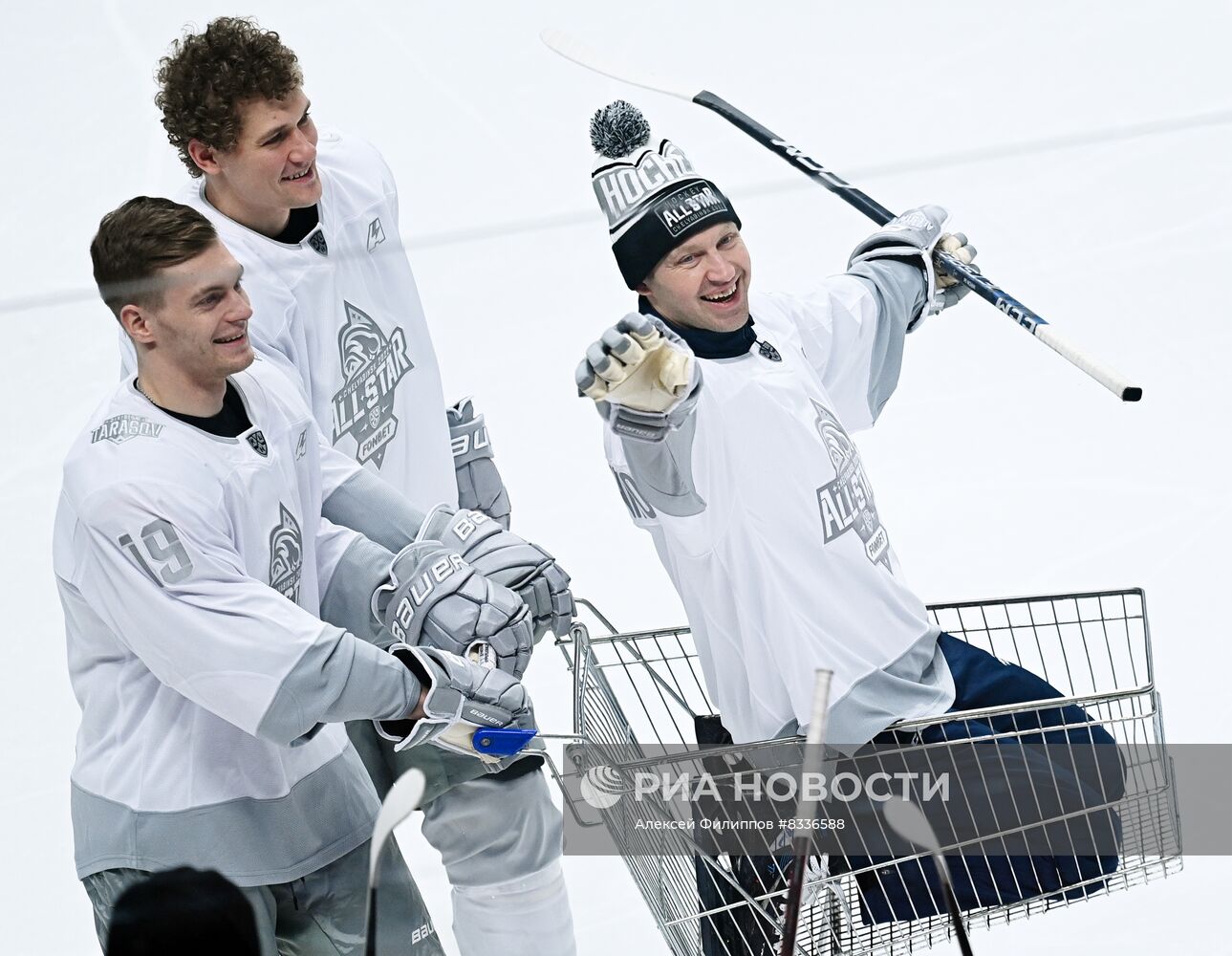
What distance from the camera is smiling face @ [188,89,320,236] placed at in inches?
98.0

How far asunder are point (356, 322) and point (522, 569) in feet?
1.87

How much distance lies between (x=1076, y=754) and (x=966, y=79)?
3512 millimetres

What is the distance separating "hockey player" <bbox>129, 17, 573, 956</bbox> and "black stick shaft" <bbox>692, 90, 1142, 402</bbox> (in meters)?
0.63

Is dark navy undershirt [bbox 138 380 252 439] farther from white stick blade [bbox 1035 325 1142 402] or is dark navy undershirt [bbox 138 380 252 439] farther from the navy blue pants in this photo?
white stick blade [bbox 1035 325 1142 402]

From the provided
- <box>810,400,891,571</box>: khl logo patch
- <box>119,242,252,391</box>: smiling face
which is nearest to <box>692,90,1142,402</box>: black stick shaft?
<box>810,400,891,571</box>: khl logo patch

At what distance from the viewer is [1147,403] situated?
13.7 feet

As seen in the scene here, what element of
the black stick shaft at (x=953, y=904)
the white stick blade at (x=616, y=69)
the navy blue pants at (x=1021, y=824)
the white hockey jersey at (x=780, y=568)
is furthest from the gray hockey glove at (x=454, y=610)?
the white stick blade at (x=616, y=69)

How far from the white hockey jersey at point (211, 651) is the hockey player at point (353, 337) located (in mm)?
222

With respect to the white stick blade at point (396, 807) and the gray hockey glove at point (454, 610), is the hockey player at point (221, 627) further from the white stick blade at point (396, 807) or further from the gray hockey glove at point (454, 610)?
the white stick blade at point (396, 807)

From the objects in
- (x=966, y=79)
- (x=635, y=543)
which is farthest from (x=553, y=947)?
(x=966, y=79)

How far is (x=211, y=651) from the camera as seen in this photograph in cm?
198

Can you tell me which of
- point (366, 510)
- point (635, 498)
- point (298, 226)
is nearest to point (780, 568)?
point (635, 498)

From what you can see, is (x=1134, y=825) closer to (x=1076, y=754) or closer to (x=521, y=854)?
(x=1076, y=754)

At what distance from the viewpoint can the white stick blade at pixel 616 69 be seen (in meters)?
2.95
